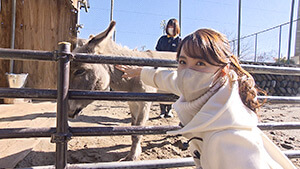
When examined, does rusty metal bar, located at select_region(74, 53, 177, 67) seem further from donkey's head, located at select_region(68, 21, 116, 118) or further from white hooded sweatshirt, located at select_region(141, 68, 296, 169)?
donkey's head, located at select_region(68, 21, 116, 118)

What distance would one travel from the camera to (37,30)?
20.5 feet

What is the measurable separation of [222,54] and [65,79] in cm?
112

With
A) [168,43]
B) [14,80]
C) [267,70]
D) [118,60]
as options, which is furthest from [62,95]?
Result: [14,80]

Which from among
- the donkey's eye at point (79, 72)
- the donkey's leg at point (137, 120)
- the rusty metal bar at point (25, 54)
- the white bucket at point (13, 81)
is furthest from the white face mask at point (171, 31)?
the white bucket at point (13, 81)

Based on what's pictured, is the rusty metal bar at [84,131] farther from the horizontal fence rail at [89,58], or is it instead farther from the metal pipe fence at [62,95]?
the horizontal fence rail at [89,58]

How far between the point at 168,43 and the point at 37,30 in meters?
4.28

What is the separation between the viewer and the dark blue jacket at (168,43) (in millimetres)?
4746

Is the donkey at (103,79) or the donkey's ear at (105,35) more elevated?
the donkey's ear at (105,35)

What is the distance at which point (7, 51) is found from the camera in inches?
58.4

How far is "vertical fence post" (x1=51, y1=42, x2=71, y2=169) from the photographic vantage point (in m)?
1.49

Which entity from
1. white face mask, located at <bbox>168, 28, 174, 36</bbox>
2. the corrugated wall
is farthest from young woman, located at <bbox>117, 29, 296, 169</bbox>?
the corrugated wall

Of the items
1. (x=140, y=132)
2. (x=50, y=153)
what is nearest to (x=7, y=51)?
(x=140, y=132)

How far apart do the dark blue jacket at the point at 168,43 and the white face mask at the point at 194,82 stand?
3594 millimetres

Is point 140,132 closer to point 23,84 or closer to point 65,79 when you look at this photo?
point 65,79
